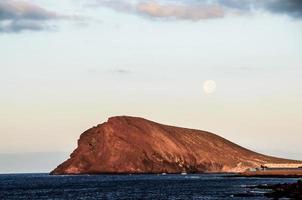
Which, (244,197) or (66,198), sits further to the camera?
(66,198)

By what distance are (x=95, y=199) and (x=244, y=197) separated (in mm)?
30174

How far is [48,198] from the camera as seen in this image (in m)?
132

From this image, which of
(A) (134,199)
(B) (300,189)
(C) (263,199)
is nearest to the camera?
(C) (263,199)

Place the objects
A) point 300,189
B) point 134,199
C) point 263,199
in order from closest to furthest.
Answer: point 263,199, point 300,189, point 134,199

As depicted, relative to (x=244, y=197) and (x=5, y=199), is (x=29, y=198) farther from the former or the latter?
(x=244, y=197)

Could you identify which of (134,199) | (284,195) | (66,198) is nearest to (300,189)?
(284,195)

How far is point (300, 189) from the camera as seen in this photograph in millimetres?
111688

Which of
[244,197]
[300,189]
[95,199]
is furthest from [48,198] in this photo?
[300,189]

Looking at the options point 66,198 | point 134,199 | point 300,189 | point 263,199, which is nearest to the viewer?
point 263,199

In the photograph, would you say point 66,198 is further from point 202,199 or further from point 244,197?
point 244,197

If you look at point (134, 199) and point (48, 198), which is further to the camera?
point (48, 198)

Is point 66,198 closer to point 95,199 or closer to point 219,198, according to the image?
point 95,199

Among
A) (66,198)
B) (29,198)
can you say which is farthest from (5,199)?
(66,198)

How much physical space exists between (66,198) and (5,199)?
14.4 metres
